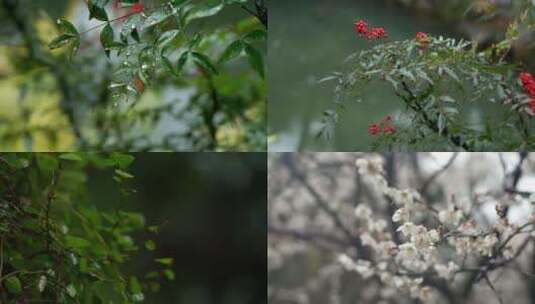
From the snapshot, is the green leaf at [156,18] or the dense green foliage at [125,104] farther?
the dense green foliage at [125,104]

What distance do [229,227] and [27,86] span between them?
0.67m

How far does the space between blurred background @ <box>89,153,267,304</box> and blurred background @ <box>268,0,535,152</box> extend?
268 millimetres

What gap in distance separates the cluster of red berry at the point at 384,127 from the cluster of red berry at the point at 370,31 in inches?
6.7

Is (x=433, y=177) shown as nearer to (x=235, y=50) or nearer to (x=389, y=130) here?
(x=389, y=130)

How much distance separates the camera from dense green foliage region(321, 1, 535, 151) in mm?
1544

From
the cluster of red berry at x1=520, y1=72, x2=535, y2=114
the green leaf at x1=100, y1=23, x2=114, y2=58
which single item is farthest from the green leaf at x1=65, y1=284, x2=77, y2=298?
the cluster of red berry at x1=520, y1=72, x2=535, y2=114

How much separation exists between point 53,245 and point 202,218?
1.87ft

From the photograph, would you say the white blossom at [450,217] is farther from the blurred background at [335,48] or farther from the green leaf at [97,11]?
the green leaf at [97,11]

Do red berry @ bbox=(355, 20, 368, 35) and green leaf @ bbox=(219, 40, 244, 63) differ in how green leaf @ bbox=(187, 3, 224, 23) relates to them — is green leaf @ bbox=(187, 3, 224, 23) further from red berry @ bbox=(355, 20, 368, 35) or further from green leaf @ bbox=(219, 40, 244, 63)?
red berry @ bbox=(355, 20, 368, 35)

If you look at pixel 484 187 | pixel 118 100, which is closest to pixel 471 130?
pixel 484 187

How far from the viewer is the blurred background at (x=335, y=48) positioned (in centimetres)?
164

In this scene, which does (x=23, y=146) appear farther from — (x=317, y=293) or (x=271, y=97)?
(x=317, y=293)

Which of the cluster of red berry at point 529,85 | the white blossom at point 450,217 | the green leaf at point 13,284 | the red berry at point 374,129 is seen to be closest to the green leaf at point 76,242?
the green leaf at point 13,284

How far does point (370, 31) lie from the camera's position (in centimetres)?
162
